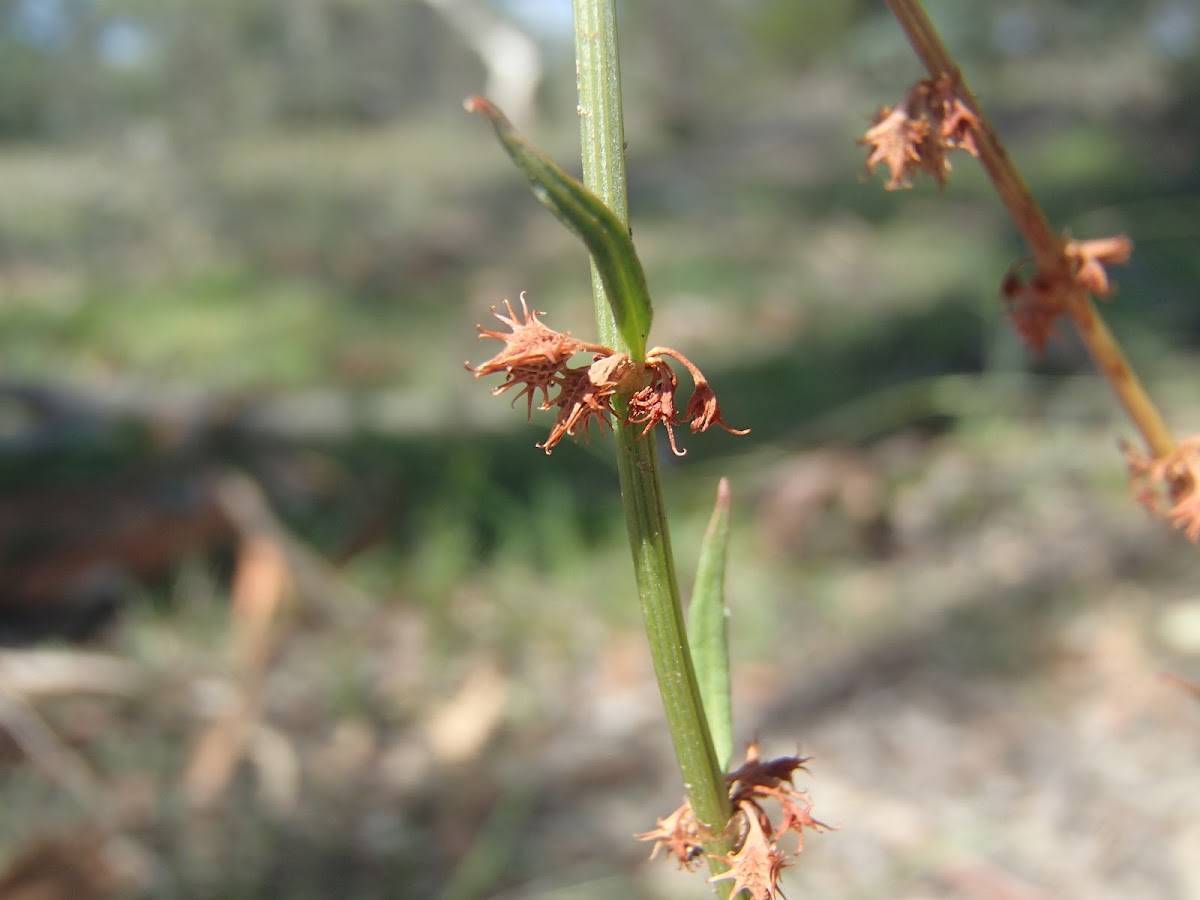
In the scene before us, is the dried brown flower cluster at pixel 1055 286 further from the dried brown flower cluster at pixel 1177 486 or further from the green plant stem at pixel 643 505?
the green plant stem at pixel 643 505

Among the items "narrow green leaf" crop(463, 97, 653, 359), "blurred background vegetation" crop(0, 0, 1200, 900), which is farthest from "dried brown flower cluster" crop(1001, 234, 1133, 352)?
"narrow green leaf" crop(463, 97, 653, 359)

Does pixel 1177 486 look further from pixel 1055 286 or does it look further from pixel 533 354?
pixel 533 354

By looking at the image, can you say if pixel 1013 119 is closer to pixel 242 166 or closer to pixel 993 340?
pixel 993 340

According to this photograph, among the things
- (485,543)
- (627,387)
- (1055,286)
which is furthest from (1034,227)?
(485,543)

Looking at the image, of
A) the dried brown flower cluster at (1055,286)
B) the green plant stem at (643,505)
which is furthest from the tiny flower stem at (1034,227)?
the green plant stem at (643,505)

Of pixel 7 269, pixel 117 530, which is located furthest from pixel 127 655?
pixel 7 269

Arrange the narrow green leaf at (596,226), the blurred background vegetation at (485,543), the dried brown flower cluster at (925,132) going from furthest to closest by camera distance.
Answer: the blurred background vegetation at (485,543) → the dried brown flower cluster at (925,132) → the narrow green leaf at (596,226)
